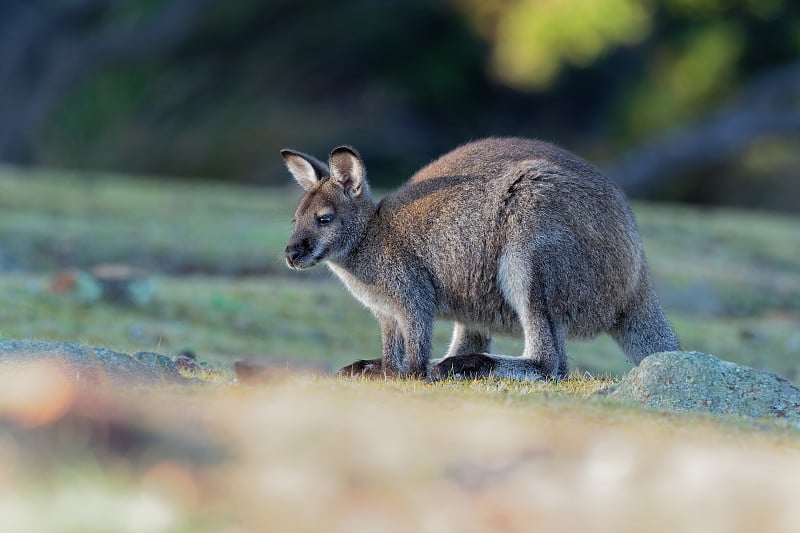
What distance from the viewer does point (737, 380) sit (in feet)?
26.1

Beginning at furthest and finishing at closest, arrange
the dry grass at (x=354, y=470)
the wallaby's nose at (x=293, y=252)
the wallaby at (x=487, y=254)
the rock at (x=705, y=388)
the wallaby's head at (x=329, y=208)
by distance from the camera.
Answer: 1. the wallaby's head at (x=329, y=208)
2. the wallaby's nose at (x=293, y=252)
3. the wallaby at (x=487, y=254)
4. the rock at (x=705, y=388)
5. the dry grass at (x=354, y=470)

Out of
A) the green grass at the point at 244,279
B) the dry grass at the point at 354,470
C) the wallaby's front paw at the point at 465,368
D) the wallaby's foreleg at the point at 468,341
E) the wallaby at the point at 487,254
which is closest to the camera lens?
the dry grass at the point at 354,470

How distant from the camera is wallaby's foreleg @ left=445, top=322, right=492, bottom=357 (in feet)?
32.0

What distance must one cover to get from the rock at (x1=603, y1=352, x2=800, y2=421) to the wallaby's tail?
1302 millimetres

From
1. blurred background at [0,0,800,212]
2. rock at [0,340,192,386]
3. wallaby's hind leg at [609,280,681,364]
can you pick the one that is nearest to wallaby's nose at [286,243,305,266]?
rock at [0,340,192,386]

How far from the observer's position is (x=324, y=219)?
9.45 meters

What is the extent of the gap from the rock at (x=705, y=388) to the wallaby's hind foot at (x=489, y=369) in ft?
2.89

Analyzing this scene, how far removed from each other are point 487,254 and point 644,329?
4.50 feet

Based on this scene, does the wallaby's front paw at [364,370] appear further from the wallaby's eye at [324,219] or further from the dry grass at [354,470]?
the dry grass at [354,470]

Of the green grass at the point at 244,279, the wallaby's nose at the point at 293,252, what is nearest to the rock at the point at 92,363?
the wallaby's nose at the point at 293,252

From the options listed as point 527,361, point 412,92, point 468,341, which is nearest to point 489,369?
point 527,361

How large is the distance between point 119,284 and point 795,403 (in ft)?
29.7

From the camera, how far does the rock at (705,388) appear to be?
25.3ft

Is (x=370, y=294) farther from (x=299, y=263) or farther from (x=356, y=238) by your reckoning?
(x=299, y=263)
